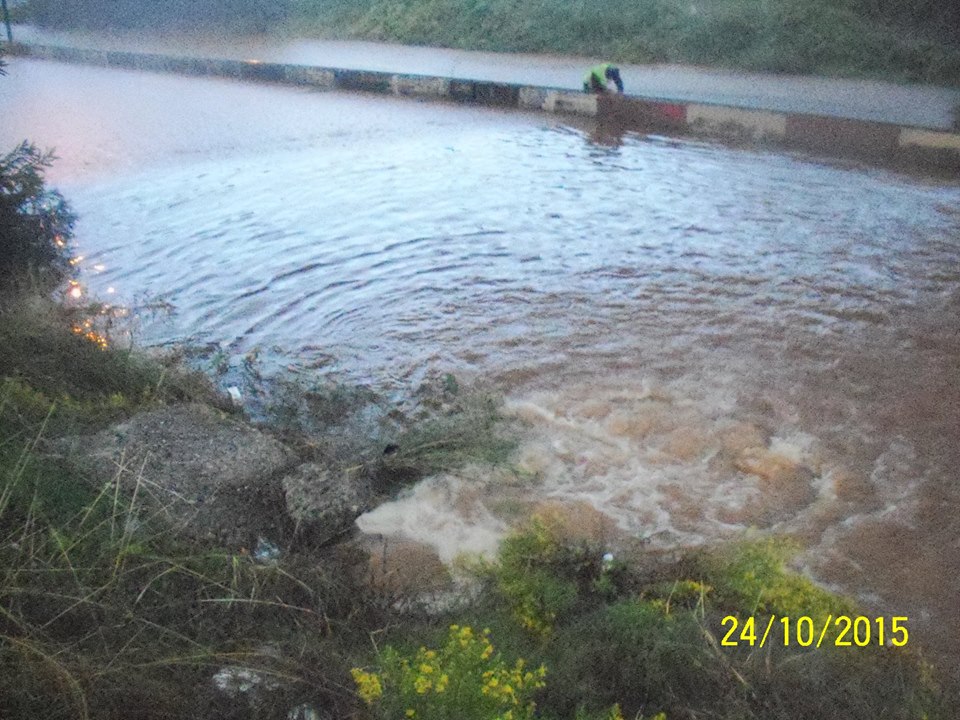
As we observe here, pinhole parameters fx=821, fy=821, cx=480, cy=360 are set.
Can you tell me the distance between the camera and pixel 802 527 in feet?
17.3

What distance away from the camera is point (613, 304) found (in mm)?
8352

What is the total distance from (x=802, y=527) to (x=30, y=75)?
2226cm

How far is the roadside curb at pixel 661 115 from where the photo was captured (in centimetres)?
1351

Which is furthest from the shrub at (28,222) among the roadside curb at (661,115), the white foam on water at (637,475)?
the roadside curb at (661,115)

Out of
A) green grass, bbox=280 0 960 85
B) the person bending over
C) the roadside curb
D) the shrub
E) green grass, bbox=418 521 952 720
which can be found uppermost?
green grass, bbox=280 0 960 85

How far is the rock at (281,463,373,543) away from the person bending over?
1321 centimetres

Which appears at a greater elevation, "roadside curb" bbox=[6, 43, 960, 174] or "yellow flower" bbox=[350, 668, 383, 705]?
"roadside curb" bbox=[6, 43, 960, 174]

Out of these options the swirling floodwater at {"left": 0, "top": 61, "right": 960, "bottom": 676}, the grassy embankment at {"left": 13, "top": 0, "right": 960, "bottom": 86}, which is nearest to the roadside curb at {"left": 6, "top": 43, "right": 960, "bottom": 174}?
the swirling floodwater at {"left": 0, "top": 61, "right": 960, "bottom": 676}

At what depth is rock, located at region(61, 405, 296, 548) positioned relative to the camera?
4.40m

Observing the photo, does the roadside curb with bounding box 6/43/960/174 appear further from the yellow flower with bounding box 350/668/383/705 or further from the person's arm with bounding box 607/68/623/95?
the yellow flower with bounding box 350/668/383/705

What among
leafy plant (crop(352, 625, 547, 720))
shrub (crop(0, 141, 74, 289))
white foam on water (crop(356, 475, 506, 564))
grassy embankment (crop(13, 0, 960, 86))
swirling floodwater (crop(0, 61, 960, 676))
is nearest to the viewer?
leafy plant (crop(352, 625, 547, 720))

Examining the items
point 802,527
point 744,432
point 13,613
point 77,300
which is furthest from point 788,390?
point 77,300

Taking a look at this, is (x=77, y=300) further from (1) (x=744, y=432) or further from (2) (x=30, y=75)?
(2) (x=30, y=75)

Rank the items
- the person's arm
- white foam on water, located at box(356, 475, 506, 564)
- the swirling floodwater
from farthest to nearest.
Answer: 1. the person's arm
2. the swirling floodwater
3. white foam on water, located at box(356, 475, 506, 564)
